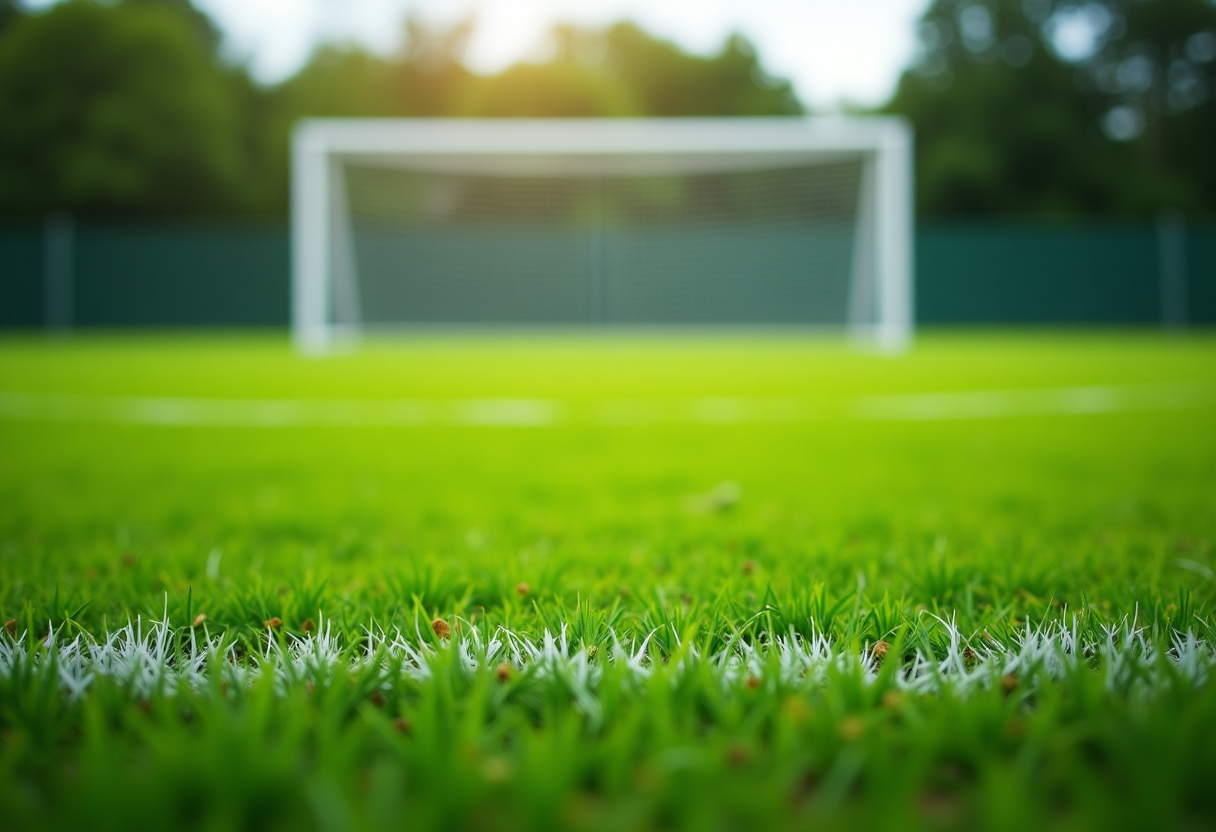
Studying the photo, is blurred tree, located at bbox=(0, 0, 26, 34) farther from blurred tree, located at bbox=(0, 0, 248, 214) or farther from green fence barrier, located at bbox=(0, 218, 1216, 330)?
green fence barrier, located at bbox=(0, 218, 1216, 330)

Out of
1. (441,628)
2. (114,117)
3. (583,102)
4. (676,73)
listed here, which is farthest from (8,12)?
(441,628)

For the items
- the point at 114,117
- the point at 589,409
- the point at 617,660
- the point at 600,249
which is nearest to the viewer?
the point at 617,660

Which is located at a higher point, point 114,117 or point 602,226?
point 114,117

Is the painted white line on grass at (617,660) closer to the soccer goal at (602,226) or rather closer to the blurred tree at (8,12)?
the soccer goal at (602,226)

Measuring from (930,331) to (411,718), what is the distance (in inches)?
723

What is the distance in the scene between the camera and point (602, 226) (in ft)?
58.9

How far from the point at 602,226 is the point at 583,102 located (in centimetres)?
1088

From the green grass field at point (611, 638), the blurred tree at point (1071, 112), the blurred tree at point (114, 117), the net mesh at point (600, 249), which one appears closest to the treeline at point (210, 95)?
the blurred tree at point (114, 117)

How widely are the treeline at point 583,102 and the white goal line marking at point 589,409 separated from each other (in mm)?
18681

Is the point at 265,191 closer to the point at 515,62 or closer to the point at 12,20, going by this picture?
the point at 12,20

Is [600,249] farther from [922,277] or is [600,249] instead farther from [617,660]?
[617,660]

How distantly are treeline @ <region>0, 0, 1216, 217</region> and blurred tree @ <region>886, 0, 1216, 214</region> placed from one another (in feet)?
0.16

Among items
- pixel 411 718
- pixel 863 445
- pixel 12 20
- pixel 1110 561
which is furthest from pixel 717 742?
pixel 12 20

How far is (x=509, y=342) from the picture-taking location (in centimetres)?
1504
